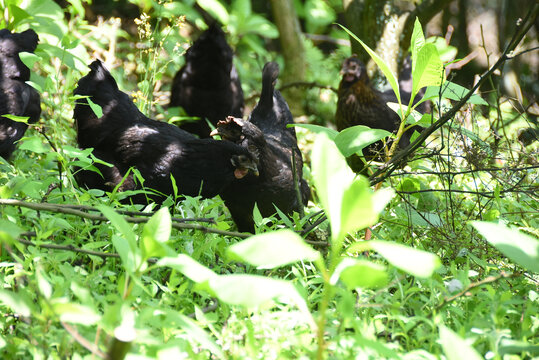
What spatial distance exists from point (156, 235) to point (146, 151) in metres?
2.09

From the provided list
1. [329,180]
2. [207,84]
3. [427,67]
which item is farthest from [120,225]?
[207,84]

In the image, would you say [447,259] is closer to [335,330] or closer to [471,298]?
[471,298]

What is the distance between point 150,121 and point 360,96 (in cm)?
207

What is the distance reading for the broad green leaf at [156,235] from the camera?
140 cm

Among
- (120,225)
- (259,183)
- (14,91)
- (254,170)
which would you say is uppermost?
(120,225)

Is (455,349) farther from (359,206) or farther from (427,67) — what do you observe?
(427,67)

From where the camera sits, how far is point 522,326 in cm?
172

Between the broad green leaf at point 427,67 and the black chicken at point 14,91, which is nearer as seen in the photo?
the broad green leaf at point 427,67

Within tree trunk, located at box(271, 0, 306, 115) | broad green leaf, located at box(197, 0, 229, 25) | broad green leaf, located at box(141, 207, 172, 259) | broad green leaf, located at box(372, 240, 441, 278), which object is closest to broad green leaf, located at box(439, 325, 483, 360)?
broad green leaf, located at box(372, 240, 441, 278)

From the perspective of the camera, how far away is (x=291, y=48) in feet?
25.5

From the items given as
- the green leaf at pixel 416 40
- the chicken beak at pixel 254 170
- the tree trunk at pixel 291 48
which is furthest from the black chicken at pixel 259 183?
the tree trunk at pixel 291 48

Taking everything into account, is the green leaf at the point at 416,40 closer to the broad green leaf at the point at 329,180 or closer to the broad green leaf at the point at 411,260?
the broad green leaf at the point at 329,180

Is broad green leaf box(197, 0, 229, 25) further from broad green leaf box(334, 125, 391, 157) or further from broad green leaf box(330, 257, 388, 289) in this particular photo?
broad green leaf box(330, 257, 388, 289)

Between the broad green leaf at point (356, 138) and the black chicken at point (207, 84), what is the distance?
132 inches
